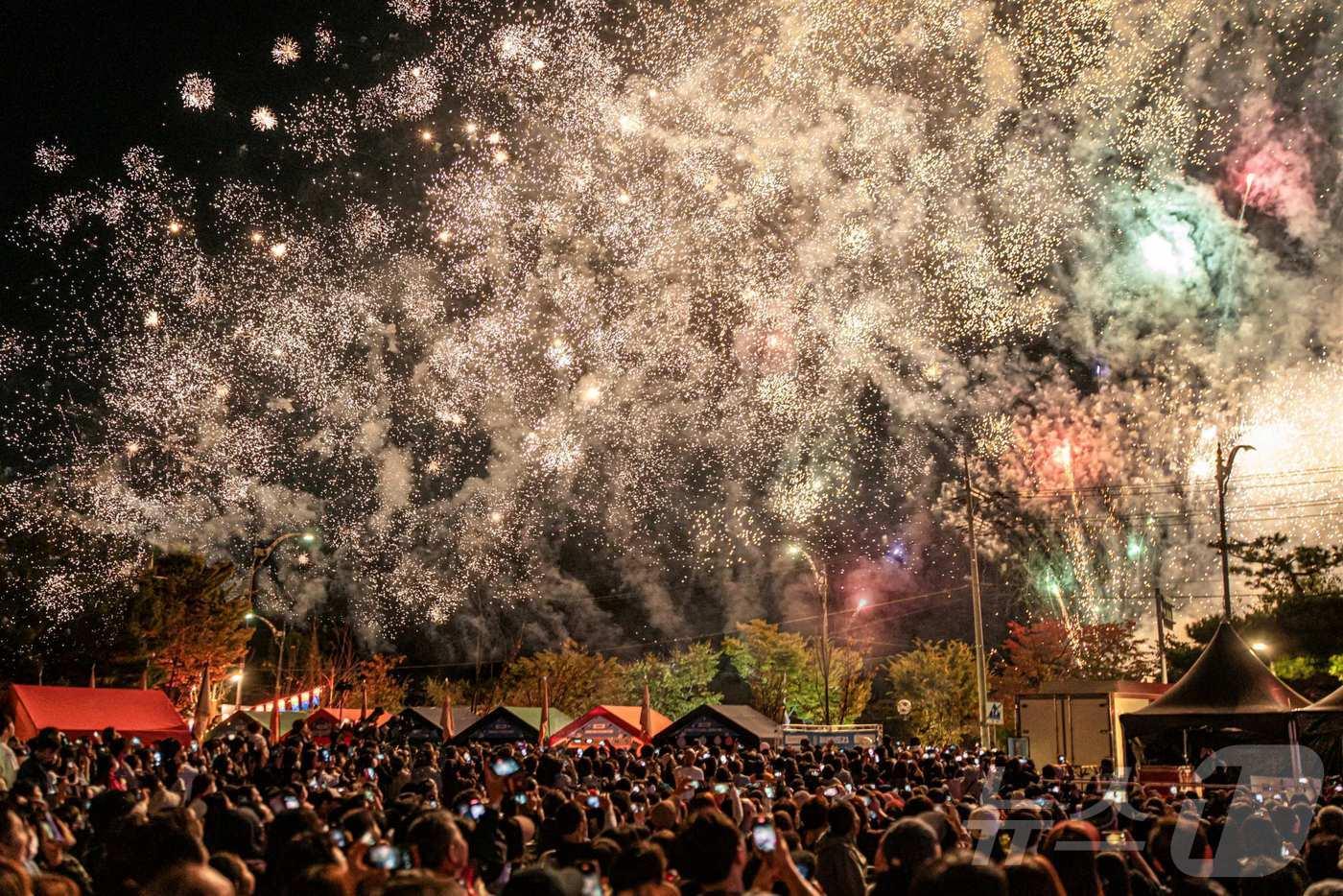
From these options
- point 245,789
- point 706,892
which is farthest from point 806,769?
point 706,892

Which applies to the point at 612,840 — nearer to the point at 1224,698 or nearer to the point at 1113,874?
the point at 1113,874

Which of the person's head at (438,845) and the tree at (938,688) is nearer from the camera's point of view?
the person's head at (438,845)

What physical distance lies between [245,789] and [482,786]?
6068 millimetres

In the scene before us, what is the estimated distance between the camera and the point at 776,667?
299 feet

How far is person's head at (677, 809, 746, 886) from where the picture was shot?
5.46 meters

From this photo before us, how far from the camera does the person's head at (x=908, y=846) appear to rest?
6328mm

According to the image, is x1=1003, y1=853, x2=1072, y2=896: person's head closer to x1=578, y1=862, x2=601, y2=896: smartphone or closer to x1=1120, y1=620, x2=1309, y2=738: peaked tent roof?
x1=578, y1=862, x2=601, y2=896: smartphone

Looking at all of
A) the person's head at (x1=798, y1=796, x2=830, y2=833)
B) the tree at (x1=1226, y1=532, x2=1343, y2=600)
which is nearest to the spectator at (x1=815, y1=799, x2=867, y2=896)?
the person's head at (x1=798, y1=796, x2=830, y2=833)

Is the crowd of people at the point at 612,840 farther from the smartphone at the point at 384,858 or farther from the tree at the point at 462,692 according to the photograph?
the tree at the point at 462,692

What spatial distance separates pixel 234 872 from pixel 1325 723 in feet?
65.4

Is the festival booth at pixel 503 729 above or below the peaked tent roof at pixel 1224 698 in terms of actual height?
below

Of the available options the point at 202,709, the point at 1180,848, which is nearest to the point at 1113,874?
the point at 1180,848

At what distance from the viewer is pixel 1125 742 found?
2573 centimetres

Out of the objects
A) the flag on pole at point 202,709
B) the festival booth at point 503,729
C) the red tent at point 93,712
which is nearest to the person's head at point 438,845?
the flag on pole at point 202,709
